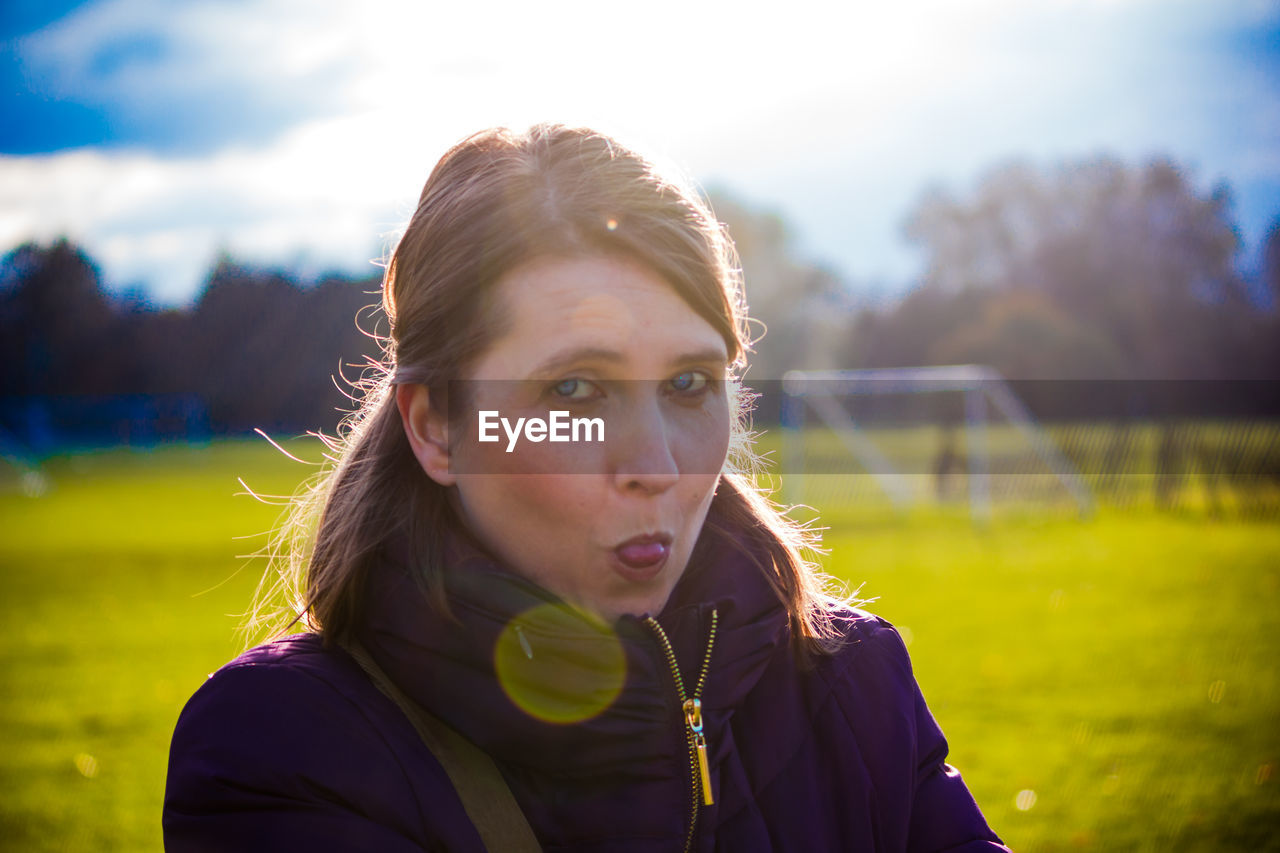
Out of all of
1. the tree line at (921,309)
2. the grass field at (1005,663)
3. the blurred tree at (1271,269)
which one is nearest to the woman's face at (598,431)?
the grass field at (1005,663)

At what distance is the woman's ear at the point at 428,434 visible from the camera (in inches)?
70.4

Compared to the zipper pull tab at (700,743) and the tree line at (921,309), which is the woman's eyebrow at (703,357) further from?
the tree line at (921,309)

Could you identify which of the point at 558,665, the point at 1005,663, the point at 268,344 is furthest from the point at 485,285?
the point at 268,344

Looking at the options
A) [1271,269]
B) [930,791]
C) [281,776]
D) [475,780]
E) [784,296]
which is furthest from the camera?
[784,296]

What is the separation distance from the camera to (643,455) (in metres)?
1.61

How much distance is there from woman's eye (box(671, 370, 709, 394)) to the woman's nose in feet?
0.24

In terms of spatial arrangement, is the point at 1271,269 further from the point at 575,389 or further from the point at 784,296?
the point at 575,389

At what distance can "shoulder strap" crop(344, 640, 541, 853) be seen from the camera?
A: 4.73 feet

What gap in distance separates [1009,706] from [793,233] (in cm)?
4687

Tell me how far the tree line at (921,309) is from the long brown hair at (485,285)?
43.3 metres

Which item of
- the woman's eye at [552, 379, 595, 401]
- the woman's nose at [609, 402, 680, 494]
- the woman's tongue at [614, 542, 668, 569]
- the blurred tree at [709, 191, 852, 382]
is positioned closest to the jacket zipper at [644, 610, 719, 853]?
the woman's tongue at [614, 542, 668, 569]

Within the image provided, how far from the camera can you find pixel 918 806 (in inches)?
67.9

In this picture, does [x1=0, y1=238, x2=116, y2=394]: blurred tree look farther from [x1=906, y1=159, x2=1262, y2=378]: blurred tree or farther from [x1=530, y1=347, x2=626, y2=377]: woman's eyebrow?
[x1=530, y1=347, x2=626, y2=377]: woman's eyebrow

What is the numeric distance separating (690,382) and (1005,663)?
287 inches
